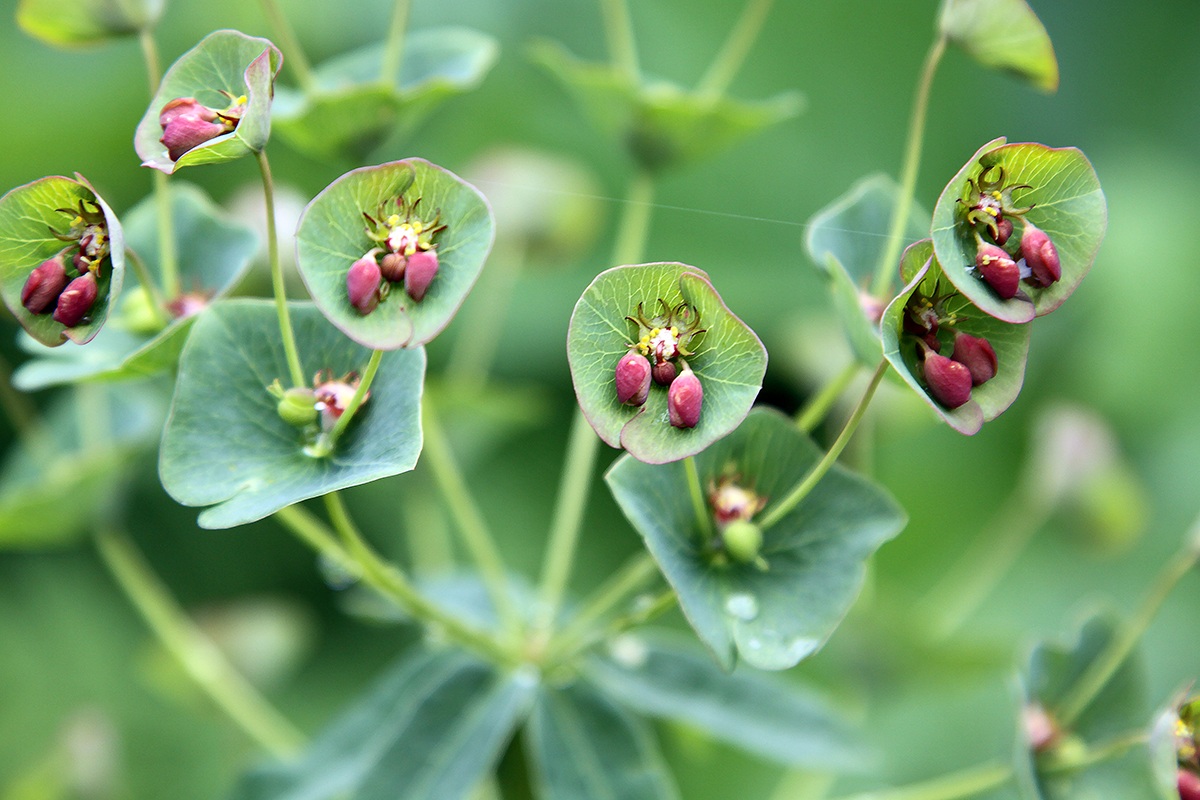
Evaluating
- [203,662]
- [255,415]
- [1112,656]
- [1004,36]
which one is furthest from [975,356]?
[203,662]

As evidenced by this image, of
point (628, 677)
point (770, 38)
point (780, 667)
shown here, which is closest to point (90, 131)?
point (770, 38)

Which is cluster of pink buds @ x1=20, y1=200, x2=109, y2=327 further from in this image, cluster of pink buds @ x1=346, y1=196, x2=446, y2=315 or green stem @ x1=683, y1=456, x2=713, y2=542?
green stem @ x1=683, y1=456, x2=713, y2=542

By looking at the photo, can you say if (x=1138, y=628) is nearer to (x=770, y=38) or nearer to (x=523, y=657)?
(x=523, y=657)

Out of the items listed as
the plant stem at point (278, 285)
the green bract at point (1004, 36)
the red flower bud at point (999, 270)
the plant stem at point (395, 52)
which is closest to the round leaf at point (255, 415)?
the plant stem at point (278, 285)

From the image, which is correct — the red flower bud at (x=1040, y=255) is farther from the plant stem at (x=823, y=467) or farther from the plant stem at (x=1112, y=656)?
the plant stem at (x=1112, y=656)

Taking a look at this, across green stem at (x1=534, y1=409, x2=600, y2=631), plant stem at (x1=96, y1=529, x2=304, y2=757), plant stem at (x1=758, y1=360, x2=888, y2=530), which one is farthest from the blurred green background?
plant stem at (x1=758, y1=360, x2=888, y2=530)

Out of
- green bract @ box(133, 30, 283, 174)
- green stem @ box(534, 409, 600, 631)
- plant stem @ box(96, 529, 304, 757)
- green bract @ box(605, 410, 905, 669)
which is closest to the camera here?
green bract @ box(133, 30, 283, 174)
